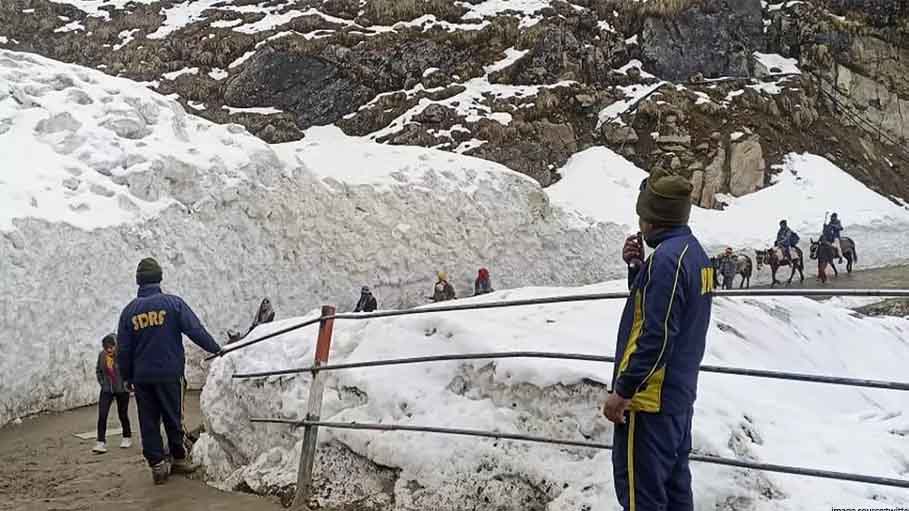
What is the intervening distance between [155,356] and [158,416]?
0.53m

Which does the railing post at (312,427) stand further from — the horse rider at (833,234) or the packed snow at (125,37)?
the packed snow at (125,37)

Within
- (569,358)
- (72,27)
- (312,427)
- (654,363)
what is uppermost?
(72,27)

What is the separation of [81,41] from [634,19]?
25126 mm

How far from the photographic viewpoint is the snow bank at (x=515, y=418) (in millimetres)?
4180

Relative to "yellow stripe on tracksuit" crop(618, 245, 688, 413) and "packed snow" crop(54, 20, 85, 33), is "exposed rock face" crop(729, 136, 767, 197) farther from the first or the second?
"packed snow" crop(54, 20, 85, 33)

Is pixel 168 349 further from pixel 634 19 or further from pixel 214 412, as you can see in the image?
pixel 634 19

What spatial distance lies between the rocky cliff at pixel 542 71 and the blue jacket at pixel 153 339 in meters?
22.2

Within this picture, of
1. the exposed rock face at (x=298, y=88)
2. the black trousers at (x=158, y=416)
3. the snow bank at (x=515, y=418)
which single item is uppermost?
the exposed rock face at (x=298, y=88)

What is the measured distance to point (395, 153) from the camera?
20.3 m

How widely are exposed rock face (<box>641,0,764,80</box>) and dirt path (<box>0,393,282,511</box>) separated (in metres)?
29.3

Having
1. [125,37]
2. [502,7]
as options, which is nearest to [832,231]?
[502,7]

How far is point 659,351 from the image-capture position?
311 cm

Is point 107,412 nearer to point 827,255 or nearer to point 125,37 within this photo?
point 827,255

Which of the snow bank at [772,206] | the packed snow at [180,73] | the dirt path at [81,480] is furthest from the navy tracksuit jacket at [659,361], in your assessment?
the packed snow at [180,73]
